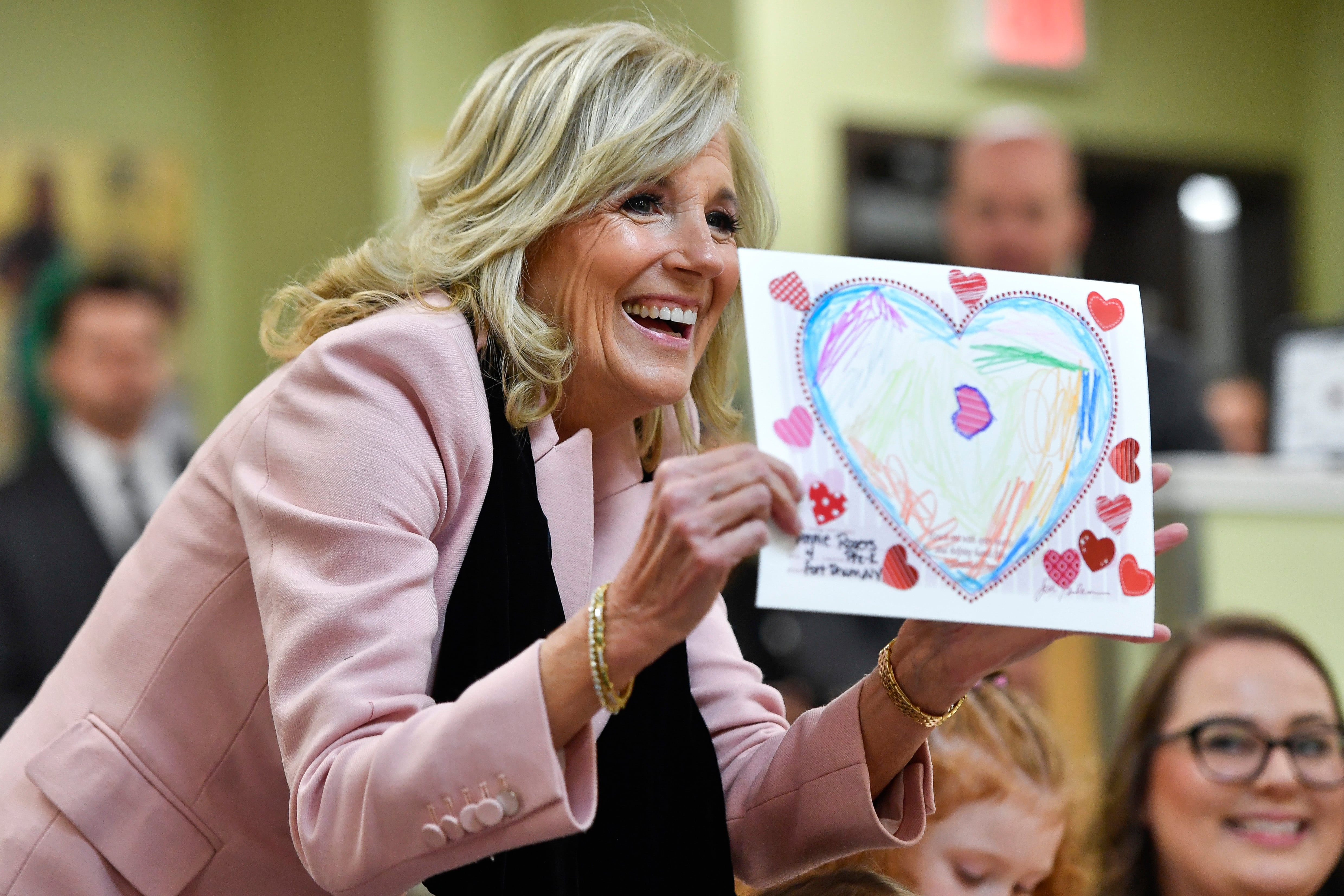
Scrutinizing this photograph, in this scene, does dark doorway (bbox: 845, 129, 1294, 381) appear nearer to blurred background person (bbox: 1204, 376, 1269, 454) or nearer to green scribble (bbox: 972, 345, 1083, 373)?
blurred background person (bbox: 1204, 376, 1269, 454)

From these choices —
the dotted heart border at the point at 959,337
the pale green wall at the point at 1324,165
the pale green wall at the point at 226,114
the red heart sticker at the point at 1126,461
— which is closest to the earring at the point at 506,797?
the dotted heart border at the point at 959,337

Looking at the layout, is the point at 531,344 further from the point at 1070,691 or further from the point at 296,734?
the point at 1070,691

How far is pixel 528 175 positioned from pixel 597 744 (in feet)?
1.74

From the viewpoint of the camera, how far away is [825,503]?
1149 millimetres

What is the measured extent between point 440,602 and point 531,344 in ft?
0.80

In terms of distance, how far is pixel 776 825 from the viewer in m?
1.49

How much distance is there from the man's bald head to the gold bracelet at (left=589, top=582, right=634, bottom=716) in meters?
2.43

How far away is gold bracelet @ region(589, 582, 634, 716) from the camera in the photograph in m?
1.10

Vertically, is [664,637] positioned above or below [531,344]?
below

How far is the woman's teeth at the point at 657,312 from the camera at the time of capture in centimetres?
138

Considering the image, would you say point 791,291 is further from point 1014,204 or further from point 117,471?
point 117,471

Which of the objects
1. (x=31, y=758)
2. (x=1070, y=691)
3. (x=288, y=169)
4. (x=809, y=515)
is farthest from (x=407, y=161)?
(x=809, y=515)

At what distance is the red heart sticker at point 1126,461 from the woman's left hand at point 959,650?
32mm

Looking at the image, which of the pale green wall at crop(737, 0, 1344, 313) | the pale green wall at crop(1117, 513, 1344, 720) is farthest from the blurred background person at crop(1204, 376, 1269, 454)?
the pale green wall at crop(1117, 513, 1344, 720)
